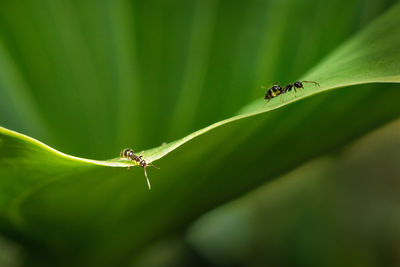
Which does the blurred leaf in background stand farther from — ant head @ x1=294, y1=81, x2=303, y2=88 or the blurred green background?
ant head @ x1=294, y1=81, x2=303, y2=88

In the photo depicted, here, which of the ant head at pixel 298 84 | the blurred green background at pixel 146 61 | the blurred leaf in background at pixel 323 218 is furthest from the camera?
the blurred leaf in background at pixel 323 218

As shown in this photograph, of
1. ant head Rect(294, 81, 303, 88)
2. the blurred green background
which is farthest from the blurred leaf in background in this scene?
ant head Rect(294, 81, 303, 88)

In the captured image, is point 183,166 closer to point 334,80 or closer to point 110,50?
point 334,80

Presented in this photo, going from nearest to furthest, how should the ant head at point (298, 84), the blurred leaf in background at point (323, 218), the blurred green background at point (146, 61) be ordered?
the ant head at point (298, 84) < the blurred green background at point (146, 61) < the blurred leaf in background at point (323, 218)

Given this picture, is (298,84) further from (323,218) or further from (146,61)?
(323,218)

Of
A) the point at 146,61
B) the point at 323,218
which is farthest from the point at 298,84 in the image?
the point at 323,218

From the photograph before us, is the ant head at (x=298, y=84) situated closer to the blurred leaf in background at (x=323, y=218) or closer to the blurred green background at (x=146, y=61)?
the blurred green background at (x=146, y=61)

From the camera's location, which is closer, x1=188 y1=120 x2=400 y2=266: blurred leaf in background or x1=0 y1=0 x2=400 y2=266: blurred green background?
x1=0 y1=0 x2=400 y2=266: blurred green background

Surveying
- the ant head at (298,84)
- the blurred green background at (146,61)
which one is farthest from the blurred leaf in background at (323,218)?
the ant head at (298,84)

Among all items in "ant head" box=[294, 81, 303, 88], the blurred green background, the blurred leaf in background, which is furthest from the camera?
the blurred leaf in background

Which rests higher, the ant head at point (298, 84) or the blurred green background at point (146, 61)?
the blurred green background at point (146, 61)

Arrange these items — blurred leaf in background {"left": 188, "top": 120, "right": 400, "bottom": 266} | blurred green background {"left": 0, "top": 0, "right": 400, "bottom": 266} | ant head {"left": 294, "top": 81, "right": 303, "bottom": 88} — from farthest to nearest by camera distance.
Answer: blurred leaf in background {"left": 188, "top": 120, "right": 400, "bottom": 266}, blurred green background {"left": 0, "top": 0, "right": 400, "bottom": 266}, ant head {"left": 294, "top": 81, "right": 303, "bottom": 88}
